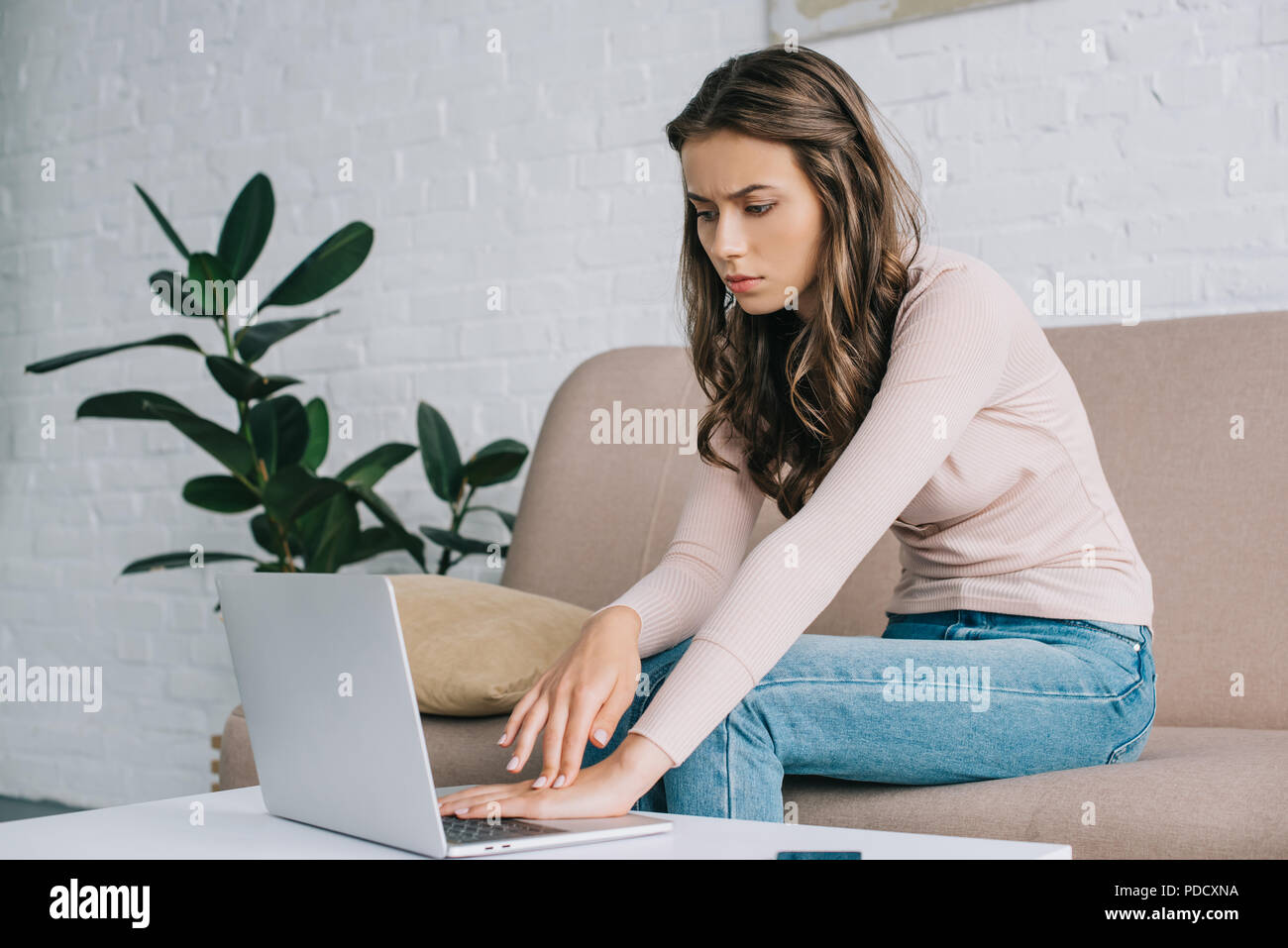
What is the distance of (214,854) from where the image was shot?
32.2 inches

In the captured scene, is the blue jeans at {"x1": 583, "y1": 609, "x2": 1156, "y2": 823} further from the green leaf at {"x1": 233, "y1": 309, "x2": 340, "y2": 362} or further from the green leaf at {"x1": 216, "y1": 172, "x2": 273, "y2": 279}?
the green leaf at {"x1": 216, "y1": 172, "x2": 273, "y2": 279}

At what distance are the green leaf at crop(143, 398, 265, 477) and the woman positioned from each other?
1.05 meters

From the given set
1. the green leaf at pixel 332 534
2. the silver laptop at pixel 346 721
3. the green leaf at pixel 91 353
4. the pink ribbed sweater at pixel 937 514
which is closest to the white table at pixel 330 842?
the silver laptop at pixel 346 721

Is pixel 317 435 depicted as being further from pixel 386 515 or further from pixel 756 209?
pixel 756 209

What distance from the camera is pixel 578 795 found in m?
0.89

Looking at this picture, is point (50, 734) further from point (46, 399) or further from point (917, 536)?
point (917, 536)

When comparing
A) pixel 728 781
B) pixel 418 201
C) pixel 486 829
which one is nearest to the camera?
pixel 486 829

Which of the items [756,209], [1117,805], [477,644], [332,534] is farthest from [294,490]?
[1117,805]

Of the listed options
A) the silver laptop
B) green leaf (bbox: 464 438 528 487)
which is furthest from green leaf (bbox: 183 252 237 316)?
the silver laptop

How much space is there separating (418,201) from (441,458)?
0.75 metres

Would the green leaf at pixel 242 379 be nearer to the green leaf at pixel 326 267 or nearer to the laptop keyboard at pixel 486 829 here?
the green leaf at pixel 326 267

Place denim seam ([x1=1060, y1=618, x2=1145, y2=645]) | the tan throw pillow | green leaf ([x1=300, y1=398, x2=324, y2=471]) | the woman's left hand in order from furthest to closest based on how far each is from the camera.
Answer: green leaf ([x1=300, y1=398, x2=324, y2=471]) < the tan throw pillow < denim seam ([x1=1060, y1=618, x2=1145, y2=645]) < the woman's left hand

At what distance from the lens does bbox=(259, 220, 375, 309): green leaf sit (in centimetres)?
212
